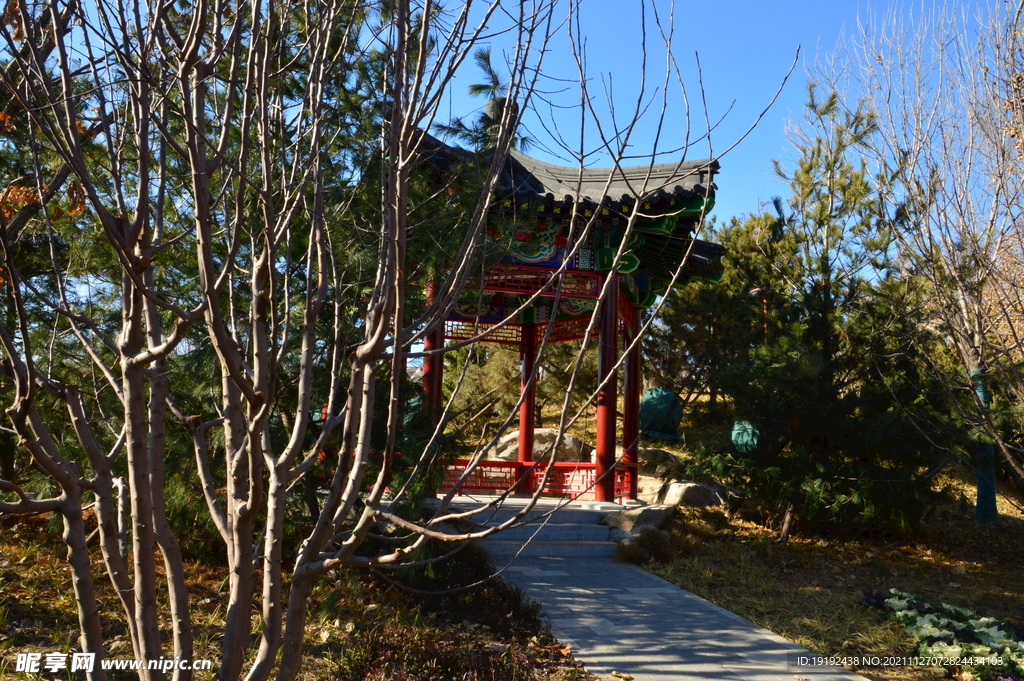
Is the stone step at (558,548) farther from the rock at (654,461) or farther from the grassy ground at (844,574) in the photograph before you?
the rock at (654,461)

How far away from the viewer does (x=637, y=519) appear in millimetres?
7500

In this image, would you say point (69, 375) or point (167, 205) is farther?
point (69, 375)

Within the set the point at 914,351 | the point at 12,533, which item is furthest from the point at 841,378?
the point at 12,533

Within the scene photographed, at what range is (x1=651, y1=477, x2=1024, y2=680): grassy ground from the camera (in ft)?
16.5

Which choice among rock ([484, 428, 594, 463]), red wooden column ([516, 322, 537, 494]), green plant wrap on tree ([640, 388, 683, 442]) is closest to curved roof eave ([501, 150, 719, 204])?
red wooden column ([516, 322, 537, 494])

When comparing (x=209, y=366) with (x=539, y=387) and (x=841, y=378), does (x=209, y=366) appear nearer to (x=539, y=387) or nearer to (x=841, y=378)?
(x=841, y=378)

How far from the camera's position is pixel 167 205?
4242 mm

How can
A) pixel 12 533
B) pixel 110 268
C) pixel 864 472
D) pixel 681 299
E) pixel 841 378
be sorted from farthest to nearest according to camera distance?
pixel 681 299 < pixel 841 378 < pixel 864 472 < pixel 12 533 < pixel 110 268

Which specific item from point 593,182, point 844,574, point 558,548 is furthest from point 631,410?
point 844,574

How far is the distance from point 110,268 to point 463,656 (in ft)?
9.33

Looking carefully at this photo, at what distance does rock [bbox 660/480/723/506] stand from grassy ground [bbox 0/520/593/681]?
465cm

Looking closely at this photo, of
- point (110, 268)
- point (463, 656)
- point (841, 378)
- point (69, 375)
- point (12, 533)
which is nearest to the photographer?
point (463, 656)

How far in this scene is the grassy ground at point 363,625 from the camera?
3.71 m

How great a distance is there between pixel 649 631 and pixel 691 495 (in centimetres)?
504
